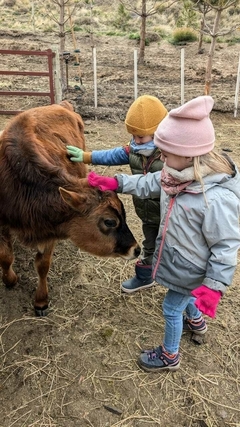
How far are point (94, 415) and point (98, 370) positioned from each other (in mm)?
380

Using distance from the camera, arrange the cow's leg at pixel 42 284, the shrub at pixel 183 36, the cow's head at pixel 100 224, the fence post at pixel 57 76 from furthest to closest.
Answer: the shrub at pixel 183 36
the fence post at pixel 57 76
the cow's leg at pixel 42 284
the cow's head at pixel 100 224

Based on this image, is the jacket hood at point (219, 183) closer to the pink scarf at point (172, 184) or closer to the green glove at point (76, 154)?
the pink scarf at point (172, 184)

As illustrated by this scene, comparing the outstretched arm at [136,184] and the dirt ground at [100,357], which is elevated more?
the outstretched arm at [136,184]

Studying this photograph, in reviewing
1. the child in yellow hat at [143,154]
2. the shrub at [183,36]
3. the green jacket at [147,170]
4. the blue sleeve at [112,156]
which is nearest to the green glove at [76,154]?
the child in yellow hat at [143,154]

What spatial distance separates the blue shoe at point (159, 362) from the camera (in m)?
3.02

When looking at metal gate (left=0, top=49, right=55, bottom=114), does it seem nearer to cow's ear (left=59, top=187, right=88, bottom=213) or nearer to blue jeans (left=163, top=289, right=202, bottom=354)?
cow's ear (left=59, top=187, right=88, bottom=213)

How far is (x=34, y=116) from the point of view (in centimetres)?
397

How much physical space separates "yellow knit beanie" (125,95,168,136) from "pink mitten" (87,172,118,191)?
0.47 meters

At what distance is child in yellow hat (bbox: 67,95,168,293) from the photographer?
2.96 m

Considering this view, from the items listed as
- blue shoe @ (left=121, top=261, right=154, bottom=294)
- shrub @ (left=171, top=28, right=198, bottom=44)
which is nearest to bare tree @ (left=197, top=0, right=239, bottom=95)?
blue shoe @ (left=121, top=261, right=154, bottom=294)

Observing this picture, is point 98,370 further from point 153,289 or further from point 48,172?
point 48,172

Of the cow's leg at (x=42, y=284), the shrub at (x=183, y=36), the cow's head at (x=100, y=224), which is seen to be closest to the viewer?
the cow's head at (x=100, y=224)

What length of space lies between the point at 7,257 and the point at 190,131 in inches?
84.0

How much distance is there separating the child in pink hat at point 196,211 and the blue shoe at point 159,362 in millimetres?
537
